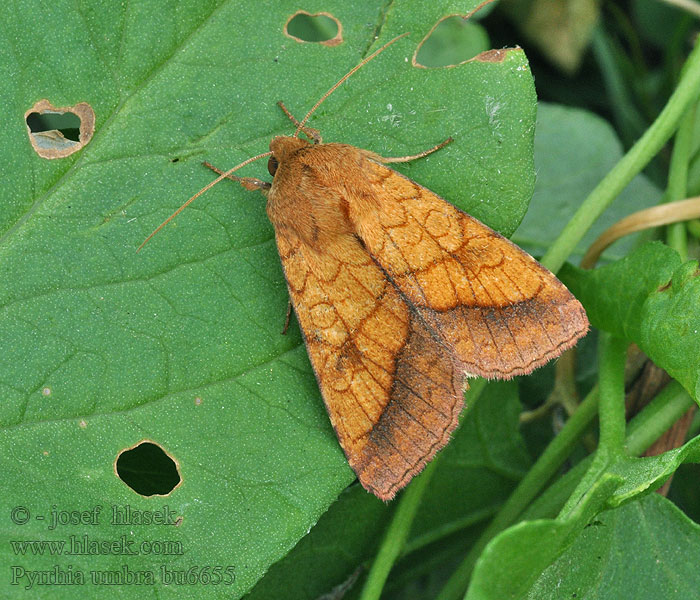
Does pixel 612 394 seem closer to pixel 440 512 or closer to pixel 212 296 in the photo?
pixel 440 512

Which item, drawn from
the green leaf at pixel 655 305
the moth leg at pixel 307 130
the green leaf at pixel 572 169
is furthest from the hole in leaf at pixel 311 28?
the green leaf at pixel 655 305

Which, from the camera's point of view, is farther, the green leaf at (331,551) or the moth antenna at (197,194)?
the green leaf at (331,551)

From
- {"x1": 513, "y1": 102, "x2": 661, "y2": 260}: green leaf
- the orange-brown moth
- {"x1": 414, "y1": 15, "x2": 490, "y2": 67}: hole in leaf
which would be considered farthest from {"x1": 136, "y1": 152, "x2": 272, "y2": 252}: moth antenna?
{"x1": 513, "y1": 102, "x2": 661, "y2": 260}: green leaf

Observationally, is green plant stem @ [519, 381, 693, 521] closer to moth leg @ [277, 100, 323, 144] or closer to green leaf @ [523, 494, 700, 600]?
green leaf @ [523, 494, 700, 600]

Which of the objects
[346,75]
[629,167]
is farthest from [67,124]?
[629,167]

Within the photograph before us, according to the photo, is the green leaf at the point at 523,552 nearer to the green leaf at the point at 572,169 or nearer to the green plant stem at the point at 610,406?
the green plant stem at the point at 610,406

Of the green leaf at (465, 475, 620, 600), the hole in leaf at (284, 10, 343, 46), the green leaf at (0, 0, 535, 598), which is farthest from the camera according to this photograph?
the hole in leaf at (284, 10, 343, 46)

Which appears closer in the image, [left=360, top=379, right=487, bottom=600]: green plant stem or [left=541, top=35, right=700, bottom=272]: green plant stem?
[left=360, top=379, right=487, bottom=600]: green plant stem
